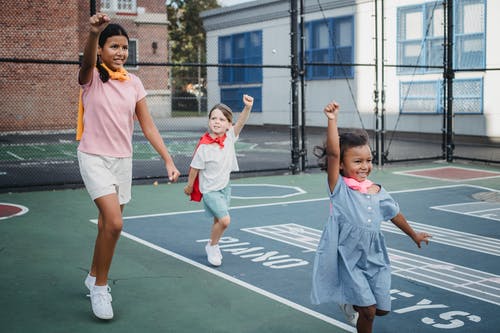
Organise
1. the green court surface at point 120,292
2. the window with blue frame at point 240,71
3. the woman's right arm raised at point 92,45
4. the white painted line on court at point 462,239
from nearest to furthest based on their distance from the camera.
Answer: the woman's right arm raised at point 92,45, the green court surface at point 120,292, the white painted line on court at point 462,239, the window with blue frame at point 240,71

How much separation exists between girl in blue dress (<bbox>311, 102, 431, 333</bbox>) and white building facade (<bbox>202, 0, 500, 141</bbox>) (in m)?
10.1

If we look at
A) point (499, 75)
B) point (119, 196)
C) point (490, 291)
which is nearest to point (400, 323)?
point (490, 291)

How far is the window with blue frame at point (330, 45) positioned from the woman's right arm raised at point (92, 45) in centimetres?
1962

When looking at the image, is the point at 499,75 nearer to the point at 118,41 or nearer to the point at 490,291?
the point at 490,291

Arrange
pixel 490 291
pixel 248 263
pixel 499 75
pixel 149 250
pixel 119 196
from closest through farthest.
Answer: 1. pixel 119 196
2. pixel 490 291
3. pixel 248 263
4. pixel 149 250
5. pixel 499 75

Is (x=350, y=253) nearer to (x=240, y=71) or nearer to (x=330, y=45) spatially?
(x=330, y=45)

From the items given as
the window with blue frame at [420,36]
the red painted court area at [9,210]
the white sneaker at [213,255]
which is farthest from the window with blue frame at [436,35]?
the white sneaker at [213,255]

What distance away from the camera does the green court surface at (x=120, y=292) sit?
Answer: 440cm

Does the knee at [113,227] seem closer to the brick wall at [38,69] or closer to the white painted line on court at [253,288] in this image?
the white painted line on court at [253,288]

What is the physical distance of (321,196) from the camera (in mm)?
10008

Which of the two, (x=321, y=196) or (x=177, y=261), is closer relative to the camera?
(x=177, y=261)

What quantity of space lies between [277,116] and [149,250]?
2157 centimetres

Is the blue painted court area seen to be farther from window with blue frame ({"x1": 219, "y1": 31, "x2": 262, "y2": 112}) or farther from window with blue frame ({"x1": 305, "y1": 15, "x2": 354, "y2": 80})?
window with blue frame ({"x1": 219, "y1": 31, "x2": 262, "y2": 112})

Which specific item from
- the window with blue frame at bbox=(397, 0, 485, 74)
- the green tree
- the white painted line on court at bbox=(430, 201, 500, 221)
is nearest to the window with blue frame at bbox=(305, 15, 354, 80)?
the window with blue frame at bbox=(397, 0, 485, 74)
